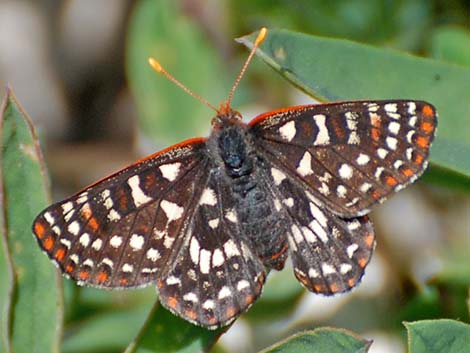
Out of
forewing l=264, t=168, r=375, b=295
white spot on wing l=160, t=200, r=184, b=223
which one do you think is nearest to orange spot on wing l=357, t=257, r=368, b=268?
forewing l=264, t=168, r=375, b=295

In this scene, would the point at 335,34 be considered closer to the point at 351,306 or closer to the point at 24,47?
the point at 351,306

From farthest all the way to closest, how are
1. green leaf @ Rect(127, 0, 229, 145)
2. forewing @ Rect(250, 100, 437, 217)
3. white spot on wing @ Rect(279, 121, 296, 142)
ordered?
green leaf @ Rect(127, 0, 229, 145)
white spot on wing @ Rect(279, 121, 296, 142)
forewing @ Rect(250, 100, 437, 217)

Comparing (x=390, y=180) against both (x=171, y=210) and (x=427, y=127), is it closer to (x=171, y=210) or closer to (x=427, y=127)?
(x=427, y=127)

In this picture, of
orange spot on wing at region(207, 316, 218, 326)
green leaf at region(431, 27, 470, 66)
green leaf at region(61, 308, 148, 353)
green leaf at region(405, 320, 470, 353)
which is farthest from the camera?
green leaf at region(431, 27, 470, 66)

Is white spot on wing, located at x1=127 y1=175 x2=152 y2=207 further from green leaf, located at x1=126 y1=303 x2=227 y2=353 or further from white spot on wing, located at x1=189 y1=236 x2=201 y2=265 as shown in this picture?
green leaf, located at x1=126 y1=303 x2=227 y2=353

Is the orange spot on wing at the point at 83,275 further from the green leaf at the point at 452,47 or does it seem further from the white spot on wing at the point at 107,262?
the green leaf at the point at 452,47

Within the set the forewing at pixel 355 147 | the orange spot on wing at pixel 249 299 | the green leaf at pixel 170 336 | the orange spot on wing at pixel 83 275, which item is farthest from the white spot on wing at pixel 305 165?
the orange spot on wing at pixel 83 275

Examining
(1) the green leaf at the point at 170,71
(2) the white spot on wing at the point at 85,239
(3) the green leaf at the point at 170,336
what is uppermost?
(1) the green leaf at the point at 170,71
